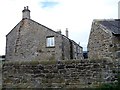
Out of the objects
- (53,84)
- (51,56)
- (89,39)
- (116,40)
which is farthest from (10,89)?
(51,56)

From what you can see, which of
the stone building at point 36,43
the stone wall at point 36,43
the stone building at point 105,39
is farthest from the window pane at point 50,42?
the stone building at point 105,39

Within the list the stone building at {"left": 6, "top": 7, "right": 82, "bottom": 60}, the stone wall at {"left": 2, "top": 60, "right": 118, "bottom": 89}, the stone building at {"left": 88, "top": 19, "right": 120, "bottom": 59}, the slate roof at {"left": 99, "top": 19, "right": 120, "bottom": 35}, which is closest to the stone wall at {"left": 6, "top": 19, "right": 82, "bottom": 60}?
the stone building at {"left": 6, "top": 7, "right": 82, "bottom": 60}

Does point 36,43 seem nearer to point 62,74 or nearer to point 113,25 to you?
point 113,25

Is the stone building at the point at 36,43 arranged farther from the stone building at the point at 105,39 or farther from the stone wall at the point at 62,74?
the stone wall at the point at 62,74

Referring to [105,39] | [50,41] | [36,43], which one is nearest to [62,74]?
[105,39]

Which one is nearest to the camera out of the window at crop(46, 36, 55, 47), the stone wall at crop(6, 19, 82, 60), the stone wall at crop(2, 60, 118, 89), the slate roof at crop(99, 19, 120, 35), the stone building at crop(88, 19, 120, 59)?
the stone wall at crop(2, 60, 118, 89)

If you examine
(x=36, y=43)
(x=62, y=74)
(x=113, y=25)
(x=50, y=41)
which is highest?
(x=113, y=25)

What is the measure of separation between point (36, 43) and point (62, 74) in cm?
2211

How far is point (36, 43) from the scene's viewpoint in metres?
36.0

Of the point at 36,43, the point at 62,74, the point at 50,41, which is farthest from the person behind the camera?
the point at 36,43

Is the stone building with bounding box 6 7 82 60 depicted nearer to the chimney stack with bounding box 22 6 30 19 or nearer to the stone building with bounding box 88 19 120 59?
the chimney stack with bounding box 22 6 30 19

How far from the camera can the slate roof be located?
76.4 ft

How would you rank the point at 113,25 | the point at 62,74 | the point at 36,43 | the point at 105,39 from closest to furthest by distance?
the point at 62,74 → the point at 105,39 → the point at 113,25 → the point at 36,43

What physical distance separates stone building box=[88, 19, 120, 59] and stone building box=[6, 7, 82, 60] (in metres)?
9.64
